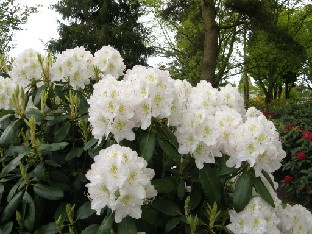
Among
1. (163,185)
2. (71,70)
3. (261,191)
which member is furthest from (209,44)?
(163,185)

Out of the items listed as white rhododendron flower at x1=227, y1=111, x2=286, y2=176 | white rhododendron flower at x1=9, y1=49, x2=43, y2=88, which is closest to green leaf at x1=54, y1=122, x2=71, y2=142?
white rhododendron flower at x1=9, y1=49, x2=43, y2=88

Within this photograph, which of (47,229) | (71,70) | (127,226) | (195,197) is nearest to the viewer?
(127,226)

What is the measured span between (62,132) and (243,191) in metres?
0.97

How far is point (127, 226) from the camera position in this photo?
1.70 meters

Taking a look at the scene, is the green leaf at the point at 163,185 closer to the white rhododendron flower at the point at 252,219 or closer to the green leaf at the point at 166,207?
the green leaf at the point at 166,207

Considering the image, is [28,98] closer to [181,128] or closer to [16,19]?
[181,128]

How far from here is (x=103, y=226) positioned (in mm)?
1711

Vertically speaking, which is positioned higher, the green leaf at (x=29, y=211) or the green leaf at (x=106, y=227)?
the green leaf at (x=106, y=227)

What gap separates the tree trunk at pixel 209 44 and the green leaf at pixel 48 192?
1048 centimetres

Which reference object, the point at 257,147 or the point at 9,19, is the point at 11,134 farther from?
the point at 9,19

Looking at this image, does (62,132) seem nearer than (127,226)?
No

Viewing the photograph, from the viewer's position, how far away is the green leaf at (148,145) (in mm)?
1756

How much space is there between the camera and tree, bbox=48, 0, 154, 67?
54.5 feet

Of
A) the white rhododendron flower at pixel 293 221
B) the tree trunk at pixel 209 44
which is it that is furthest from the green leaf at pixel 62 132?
the tree trunk at pixel 209 44
